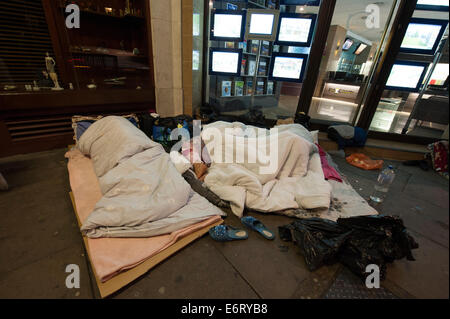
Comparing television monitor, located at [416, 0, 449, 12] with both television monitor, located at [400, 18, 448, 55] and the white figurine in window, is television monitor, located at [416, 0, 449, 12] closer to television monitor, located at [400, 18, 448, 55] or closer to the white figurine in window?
television monitor, located at [400, 18, 448, 55]

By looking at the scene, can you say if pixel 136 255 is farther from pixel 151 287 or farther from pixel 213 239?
pixel 213 239

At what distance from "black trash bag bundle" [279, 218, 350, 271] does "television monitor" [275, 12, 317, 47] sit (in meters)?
2.77

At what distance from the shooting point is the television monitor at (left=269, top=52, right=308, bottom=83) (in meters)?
3.06

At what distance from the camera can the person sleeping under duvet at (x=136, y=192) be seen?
1169 millimetres

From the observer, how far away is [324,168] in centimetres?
208

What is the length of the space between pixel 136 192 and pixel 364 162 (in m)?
2.59

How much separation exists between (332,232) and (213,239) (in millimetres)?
726

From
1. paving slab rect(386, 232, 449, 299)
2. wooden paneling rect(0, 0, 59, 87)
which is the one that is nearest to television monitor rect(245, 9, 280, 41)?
wooden paneling rect(0, 0, 59, 87)

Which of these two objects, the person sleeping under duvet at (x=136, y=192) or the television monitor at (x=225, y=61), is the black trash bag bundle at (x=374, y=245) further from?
the television monitor at (x=225, y=61)

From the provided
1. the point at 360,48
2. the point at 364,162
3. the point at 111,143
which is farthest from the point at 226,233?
the point at 360,48

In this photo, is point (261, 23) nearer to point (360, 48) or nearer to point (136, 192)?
point (360, 48)
